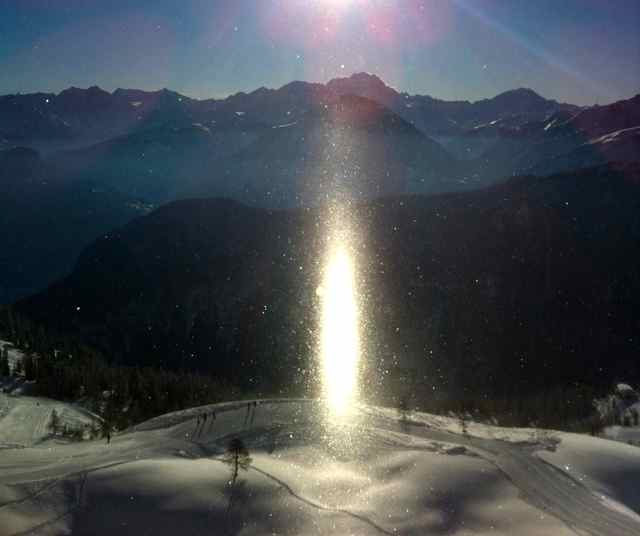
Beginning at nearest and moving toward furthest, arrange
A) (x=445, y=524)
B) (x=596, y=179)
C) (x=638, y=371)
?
(x=445, y=524) → (x=638, y=371) → (x=596, y=179)

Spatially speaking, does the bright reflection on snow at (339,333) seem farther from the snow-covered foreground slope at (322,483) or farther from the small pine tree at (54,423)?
the small pine tree at (54,423)

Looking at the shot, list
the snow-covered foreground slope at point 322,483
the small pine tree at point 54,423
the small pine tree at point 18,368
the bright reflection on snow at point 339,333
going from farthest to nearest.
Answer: the bright reflection on snow at point 339,333
the small pine tree at point 18,368
the small pine tree at point 54,423
the snow-covered foreground slope at point 322,483

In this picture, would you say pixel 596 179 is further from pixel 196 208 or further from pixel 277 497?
pixel 277 497

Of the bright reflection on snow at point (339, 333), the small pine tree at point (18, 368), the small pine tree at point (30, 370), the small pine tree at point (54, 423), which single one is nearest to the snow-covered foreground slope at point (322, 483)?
the bright reflection on snow at point (339, 333)

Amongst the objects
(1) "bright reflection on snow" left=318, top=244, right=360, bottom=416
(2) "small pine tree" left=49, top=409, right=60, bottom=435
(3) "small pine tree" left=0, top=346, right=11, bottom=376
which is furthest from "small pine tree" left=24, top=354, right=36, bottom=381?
(1) "bright reflection on snow" left=318, top=244, right=360, bottom=416

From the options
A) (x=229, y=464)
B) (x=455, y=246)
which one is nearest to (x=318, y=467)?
(x=229, y=464)

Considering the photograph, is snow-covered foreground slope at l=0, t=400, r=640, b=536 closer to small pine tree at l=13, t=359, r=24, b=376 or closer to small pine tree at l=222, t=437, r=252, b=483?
small pine tree at l=222, t=437, r=252, b=483
